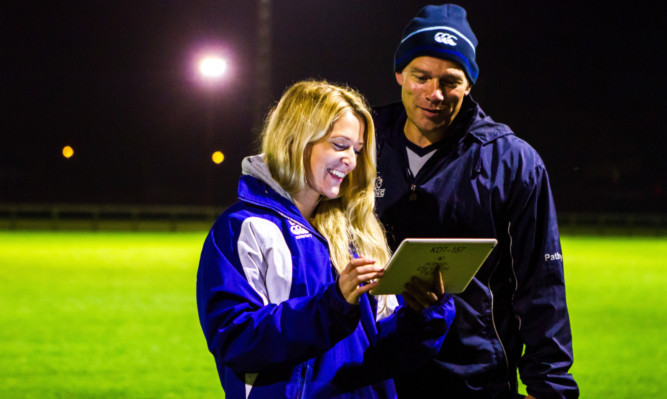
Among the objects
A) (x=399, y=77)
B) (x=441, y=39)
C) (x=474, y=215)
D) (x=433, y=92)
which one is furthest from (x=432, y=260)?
(x=399, y=77)

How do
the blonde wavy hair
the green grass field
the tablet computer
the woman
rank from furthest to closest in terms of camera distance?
the green grass field
the blonde wavy hair
the woman
the tablet computer

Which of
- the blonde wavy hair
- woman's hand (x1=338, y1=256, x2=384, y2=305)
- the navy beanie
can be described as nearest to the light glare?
the navy beanie

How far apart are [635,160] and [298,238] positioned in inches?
2405

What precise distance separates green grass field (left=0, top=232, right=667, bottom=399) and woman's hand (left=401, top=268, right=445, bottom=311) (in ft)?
14.2

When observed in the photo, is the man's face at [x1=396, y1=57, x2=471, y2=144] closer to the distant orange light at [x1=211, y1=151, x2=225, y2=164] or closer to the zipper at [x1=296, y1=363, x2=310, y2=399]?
the zipper at [x1=296, y1=363, x2=310, y2=399]

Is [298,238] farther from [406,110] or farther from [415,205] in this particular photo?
[406,110]

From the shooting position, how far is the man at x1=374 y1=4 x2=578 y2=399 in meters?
2.97

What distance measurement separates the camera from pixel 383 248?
Answer: 2826 mm

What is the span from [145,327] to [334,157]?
23.7 ft

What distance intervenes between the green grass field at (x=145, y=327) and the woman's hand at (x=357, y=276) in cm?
450

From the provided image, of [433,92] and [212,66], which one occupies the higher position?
[433,92]

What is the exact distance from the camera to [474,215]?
3125mm

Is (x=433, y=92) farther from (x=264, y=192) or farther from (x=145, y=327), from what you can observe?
(x=145, y=327)

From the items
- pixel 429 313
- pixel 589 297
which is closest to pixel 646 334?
pixel 589 297
